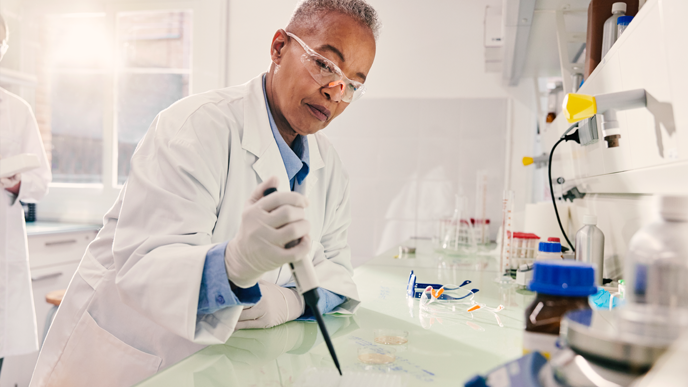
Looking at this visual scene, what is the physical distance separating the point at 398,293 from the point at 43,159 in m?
2.32

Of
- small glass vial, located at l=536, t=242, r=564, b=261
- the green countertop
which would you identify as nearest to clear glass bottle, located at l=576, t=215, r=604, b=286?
small glass vial, located at l=536, t=242, r=564, b=261

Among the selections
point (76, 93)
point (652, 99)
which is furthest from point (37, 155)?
point (652, 99)

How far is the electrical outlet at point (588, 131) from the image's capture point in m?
1.26

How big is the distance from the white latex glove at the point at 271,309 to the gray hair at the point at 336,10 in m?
0.64

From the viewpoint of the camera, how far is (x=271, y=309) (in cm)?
99

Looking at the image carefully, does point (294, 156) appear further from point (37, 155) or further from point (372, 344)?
point (37, 155)

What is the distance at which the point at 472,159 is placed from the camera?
3172 millimetres

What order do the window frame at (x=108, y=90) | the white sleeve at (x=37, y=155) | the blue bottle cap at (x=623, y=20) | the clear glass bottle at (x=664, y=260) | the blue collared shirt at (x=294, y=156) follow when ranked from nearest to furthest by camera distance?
the clear glass bottle at (x=664, y=260)
the blue bottle cap at (x=623, y=20)
the blue collared shirt at (x=294, y=156)
the white sleeve at (x=37, y=155)
the window frame at (x=108, y=90)

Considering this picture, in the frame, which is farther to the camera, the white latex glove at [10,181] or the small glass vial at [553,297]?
the white latex glove at [10,181]

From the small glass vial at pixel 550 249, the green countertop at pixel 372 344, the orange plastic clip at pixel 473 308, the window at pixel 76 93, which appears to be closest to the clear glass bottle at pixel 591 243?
the small glass vial at pixel 550 249

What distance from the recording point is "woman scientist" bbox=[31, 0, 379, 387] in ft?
2.71

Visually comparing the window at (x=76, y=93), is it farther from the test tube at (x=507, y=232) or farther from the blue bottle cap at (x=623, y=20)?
the blue bottle cap at (x=623, y=20)

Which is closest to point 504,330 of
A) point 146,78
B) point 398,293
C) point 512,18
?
point 398,293

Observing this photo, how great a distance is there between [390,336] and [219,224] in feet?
1.50
